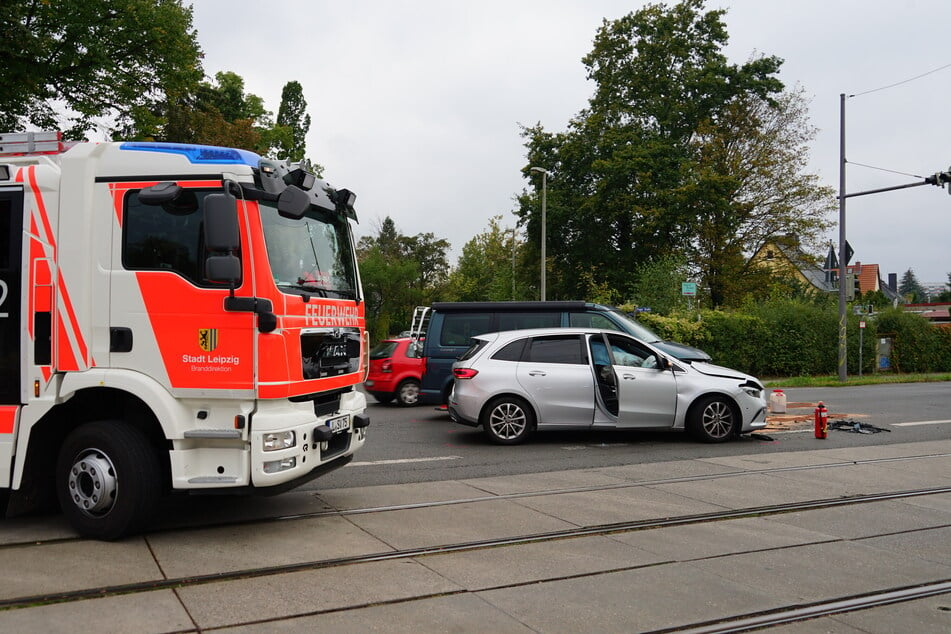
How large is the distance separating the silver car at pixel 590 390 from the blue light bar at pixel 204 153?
586 centimetres

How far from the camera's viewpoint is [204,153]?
6395mm

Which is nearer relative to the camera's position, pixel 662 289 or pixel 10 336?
pixel 10 336

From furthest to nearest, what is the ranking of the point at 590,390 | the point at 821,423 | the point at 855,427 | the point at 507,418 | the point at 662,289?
the point at 662,289
the point at 855,427
the point at 821,423
the point at 507,418
the point at 590,390

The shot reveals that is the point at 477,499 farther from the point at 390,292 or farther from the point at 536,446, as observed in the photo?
the point at 390,292

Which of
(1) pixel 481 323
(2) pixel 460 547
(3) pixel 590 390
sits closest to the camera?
(2) pixel 460 547

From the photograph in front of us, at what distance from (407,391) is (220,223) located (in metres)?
11.5

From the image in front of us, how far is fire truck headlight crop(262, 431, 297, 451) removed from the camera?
20.3ft

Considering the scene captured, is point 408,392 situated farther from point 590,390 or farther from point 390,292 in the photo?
point 390,292

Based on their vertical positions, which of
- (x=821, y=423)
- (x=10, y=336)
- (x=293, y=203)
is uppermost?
(x=293, y=203)

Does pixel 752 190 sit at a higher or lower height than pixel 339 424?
higher

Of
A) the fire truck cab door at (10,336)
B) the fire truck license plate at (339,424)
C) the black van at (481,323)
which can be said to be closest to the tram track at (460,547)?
the fire truck license plate at (339,424)

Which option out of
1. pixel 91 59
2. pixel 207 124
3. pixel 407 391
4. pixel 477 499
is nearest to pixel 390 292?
pixel 207 124

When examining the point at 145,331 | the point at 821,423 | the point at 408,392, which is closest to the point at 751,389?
the point at 821,423

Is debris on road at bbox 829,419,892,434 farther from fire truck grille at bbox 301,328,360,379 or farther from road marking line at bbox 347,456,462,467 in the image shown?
fire truck grille at bbox 301,328,360,379
